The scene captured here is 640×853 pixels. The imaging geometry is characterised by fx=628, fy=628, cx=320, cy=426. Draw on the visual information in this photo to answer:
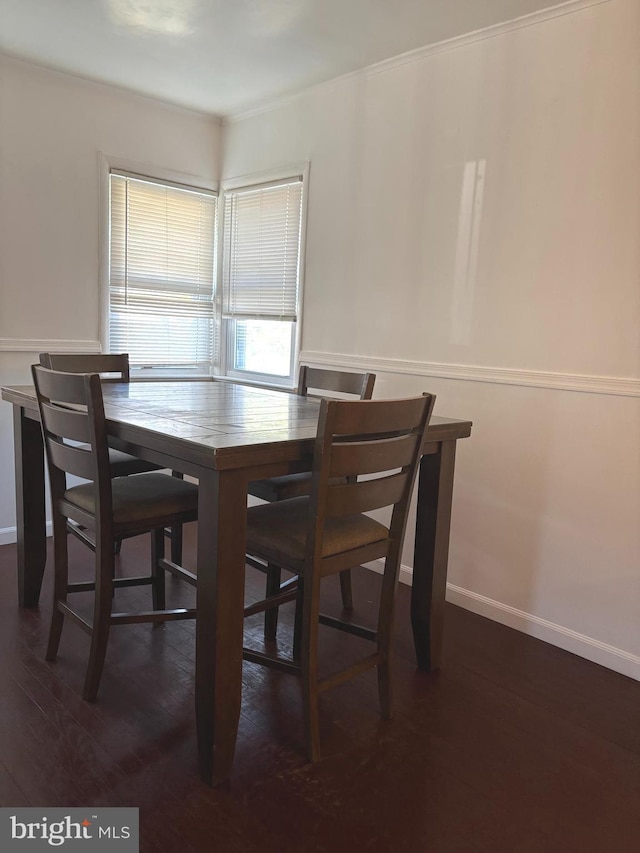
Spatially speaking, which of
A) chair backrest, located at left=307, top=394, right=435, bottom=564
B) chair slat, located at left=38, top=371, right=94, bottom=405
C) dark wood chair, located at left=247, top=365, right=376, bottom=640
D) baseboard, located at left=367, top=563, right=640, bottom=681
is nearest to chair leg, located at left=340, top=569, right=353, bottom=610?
dark wood chair, located at left=247, top=365, right=376, bottom=640

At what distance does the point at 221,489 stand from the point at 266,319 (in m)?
2.42

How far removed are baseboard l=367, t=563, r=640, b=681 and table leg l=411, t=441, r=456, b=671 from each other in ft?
1.77

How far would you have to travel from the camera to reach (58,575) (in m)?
2.08

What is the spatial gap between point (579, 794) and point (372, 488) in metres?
0.98

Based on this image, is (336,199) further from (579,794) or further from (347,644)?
(579,794)

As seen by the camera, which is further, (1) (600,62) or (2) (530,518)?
(2) (530,518)

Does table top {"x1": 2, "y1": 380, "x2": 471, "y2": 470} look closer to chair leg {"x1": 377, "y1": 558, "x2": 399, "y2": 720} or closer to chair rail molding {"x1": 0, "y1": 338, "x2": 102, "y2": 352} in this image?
chair leg {"x1": 377, "y1": 558, "x2": 399, "y2": 720}

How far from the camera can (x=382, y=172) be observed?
3035mm

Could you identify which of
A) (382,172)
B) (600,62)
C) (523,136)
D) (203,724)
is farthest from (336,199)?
(203,724)

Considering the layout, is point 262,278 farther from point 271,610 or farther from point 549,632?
point 549,632

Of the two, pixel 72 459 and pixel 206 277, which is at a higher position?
pixel 206 277

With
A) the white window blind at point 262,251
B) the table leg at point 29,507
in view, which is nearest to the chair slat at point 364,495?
the table leg at point 29,507

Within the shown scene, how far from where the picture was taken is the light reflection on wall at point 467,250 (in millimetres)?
2662

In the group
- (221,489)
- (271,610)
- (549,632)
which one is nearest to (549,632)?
(549,632)
